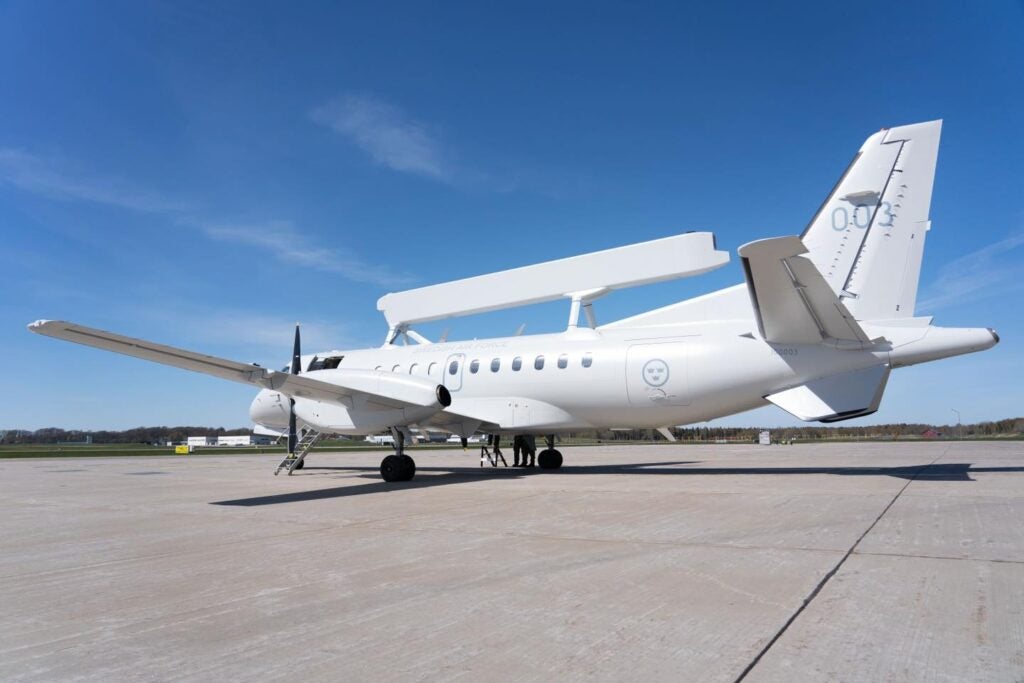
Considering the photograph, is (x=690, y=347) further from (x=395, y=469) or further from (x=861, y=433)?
(x=861, y=433)

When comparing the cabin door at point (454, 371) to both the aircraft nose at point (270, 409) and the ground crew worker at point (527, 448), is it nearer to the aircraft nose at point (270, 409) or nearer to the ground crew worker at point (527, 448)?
the ground crew worker at point (527, 448)

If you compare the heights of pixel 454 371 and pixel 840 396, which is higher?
pixel 454 371

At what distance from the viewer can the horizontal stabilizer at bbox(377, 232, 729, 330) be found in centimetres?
1605

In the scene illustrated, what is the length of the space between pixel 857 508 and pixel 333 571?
6.68 meters

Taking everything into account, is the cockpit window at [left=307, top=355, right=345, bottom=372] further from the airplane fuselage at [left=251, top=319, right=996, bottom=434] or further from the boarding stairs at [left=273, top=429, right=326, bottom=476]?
the airplane fuselage at [left=251, top=319, right=996, bottom=434]

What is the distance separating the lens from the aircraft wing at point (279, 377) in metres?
10.3

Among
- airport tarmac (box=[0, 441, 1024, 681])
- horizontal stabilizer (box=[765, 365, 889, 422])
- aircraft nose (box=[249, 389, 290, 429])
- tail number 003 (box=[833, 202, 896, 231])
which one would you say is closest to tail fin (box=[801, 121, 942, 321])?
tail number 003 (box=[833, 202, 896, 231])

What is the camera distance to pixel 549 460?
19.2 meters

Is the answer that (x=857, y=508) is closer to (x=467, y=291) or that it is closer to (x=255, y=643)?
(x=255, y=643)

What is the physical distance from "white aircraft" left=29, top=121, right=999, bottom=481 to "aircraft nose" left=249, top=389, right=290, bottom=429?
1.61 meters

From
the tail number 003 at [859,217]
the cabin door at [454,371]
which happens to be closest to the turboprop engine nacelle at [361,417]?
the cabin door at [454,371]

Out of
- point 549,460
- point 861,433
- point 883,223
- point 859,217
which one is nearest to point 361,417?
point 549,460

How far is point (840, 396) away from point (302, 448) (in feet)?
44.5

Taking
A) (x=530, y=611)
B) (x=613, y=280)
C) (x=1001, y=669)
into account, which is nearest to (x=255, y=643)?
(x=530, y=611)
